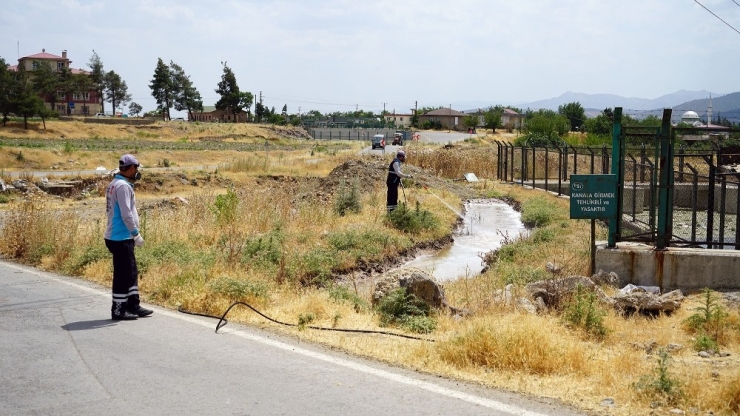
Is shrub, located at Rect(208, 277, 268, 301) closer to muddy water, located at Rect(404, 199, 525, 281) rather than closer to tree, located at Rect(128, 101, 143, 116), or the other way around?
muddy water, located at Rect(404, 199, 525, 281)

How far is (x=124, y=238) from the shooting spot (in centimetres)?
864

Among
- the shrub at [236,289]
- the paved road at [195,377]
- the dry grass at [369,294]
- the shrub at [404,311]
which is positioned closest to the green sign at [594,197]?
the dry grass at [369,294]

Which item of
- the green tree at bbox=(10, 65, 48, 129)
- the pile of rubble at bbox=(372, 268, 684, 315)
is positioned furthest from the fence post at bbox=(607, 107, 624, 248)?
the green tree at bbox=(10, 65, 48, 129)

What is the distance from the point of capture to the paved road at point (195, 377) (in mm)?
5609

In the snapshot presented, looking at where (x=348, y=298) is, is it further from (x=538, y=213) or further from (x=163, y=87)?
(x=163, y=87)

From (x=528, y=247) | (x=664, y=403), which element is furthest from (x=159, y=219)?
(x=664, y=403)

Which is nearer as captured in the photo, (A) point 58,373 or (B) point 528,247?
(A) point 58,373

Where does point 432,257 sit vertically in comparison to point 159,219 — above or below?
below

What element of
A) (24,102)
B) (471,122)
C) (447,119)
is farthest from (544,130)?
(447,119)

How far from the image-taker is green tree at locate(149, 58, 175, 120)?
11431 centimetres

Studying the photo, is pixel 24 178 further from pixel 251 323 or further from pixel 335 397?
pixel 335 397

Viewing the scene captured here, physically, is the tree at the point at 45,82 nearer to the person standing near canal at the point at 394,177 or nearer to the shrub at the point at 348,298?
the person standing near canal at the point at 394,177

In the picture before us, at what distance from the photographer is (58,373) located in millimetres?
6453

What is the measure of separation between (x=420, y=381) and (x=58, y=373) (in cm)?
320
